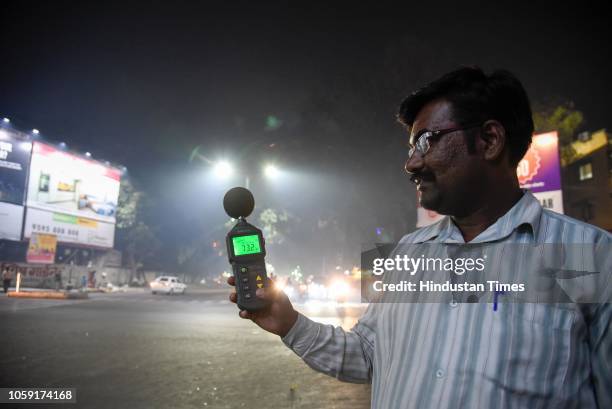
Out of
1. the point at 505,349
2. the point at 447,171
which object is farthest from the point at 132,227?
the point at 505,349

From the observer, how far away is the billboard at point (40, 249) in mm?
29391

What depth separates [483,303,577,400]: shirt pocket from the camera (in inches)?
56.6

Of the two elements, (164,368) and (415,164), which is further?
(164,368)

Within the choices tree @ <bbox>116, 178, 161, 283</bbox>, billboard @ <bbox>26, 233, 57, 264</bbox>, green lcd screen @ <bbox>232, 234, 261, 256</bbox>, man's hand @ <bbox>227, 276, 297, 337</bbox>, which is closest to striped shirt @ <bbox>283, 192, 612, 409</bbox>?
man's hand @ <bbox>227, 276, 297, 337</bbox>

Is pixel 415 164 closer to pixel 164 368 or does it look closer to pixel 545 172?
pixel 164 368

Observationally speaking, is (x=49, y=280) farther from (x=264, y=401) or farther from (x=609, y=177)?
(x=609, y=177)

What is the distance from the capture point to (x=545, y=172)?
15.9m

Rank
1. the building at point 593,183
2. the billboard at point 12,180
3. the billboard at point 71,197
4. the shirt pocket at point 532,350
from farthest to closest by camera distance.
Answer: the building at point 593,183, the billboard at point 71,197, the billboard at point 12,180, the shirt pocket at point 532,350

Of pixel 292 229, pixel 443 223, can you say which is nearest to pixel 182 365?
pixel 443 223

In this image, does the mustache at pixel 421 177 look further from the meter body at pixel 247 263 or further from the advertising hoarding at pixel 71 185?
the advertising hoarding at pixel 71 185

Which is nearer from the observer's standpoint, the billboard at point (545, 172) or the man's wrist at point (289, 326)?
the man's wrist at point (289, 326)

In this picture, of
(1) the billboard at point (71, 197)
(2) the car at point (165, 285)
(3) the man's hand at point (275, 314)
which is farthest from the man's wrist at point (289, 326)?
(1) the billboard at point (71, 197)

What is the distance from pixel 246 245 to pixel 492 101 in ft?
4.35

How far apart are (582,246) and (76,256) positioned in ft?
169
